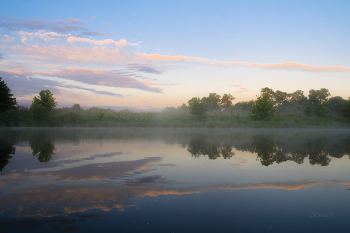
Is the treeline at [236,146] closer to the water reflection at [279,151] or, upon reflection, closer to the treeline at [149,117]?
the water reflection at [279,151]

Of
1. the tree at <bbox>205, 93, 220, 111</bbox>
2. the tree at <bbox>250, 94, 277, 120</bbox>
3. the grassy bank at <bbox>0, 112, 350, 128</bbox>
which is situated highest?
the tree at <bbox>205, 93, 220, 111</bbox>

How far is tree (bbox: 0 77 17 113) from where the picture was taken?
49525mm

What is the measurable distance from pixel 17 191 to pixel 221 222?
5941mm

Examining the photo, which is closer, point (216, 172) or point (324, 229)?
point (324, 229)

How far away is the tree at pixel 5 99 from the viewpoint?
49525 mm

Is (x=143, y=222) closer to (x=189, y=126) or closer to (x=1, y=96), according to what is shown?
(x=189, y=126)

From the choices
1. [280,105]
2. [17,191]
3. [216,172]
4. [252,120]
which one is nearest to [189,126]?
[252,120]

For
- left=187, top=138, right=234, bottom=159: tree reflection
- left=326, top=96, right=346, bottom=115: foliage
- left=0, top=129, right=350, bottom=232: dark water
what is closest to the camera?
left=0, top=129, right=350, bottom=232: dark water

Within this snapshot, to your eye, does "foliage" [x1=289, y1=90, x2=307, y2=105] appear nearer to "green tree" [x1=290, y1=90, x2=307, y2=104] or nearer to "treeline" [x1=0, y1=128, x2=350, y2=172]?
"green tree" [x1=290, y1=90, x2=307, y2=104]

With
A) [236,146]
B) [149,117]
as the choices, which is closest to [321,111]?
[149,117]

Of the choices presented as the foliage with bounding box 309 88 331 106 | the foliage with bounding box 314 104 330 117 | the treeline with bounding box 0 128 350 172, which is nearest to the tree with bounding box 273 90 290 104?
the foliage with bounding box 309 88 331 106

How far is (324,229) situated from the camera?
474 centimetres

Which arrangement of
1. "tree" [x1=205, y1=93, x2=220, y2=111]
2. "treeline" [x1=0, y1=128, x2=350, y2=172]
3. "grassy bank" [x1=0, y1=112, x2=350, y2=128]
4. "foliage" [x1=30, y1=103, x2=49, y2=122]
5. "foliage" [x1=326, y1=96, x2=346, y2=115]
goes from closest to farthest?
"treeline" [x1=0, y1=128, x2=350, y2=172] < "foliage" [x1=30, y1=103, x2=49, y2=122] < "grassy bank" [x1=0, y1=112, x2=350, y2=128] < "foliage" [x1=326, y1=96, x2=346, y2=115] < "tree" [x1=205, y1=93, x2=220, y2=111]

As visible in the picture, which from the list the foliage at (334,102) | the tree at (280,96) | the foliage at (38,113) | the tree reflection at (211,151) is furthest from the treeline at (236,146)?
the foliage at (334,102)
